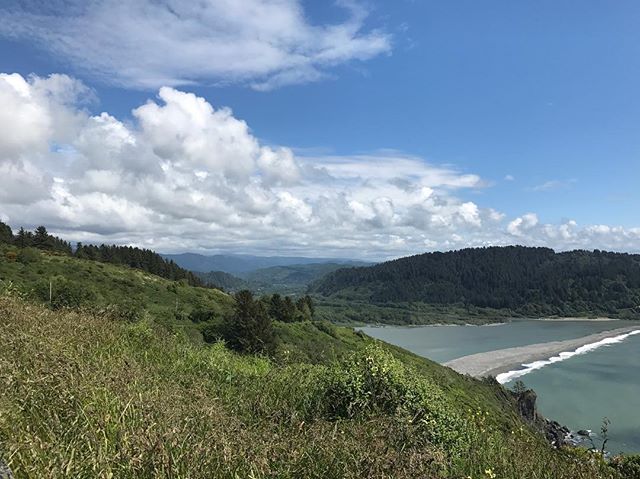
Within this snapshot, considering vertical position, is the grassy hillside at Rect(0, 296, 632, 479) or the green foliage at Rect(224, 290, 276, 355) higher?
the grassy hillside at Rect(0, 296, 632, 479)

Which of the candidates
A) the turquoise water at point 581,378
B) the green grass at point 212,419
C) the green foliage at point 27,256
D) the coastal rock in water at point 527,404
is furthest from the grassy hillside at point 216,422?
the green foliage at point 27,256

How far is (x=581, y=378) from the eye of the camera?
94.1 meters

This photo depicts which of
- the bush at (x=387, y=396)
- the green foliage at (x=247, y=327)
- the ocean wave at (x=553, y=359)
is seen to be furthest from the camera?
the ocean wave at (x=553, y=359)

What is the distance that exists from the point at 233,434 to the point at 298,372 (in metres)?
5.31

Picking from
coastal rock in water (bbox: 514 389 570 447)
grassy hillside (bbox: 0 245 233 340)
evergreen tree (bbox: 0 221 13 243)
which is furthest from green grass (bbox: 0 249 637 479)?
evergreen tree (bbox: 0 221 13 243)

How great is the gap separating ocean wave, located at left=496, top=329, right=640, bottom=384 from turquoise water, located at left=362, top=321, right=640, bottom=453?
2005 millimetres

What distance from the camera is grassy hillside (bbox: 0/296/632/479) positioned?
3.86m

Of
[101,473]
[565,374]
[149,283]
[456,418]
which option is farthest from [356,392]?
[565,374]

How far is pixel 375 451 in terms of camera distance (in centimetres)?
447

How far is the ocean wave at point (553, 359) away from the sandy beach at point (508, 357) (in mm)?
1617

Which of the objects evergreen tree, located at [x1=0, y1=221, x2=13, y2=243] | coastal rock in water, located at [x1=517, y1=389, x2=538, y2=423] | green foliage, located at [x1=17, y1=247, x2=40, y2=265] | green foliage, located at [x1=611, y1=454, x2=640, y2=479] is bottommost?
coastal rock in water, located at [x1=517, y1=389, x2=538, y2=423]

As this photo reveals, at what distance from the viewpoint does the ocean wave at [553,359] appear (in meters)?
97.4

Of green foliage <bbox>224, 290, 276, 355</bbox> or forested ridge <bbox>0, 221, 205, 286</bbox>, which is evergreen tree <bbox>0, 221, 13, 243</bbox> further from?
green foliage <bbox>224, 290, 276, 355</bbox>

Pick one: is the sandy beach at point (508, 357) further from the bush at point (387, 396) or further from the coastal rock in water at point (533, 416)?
the bush at point (387, 396)
